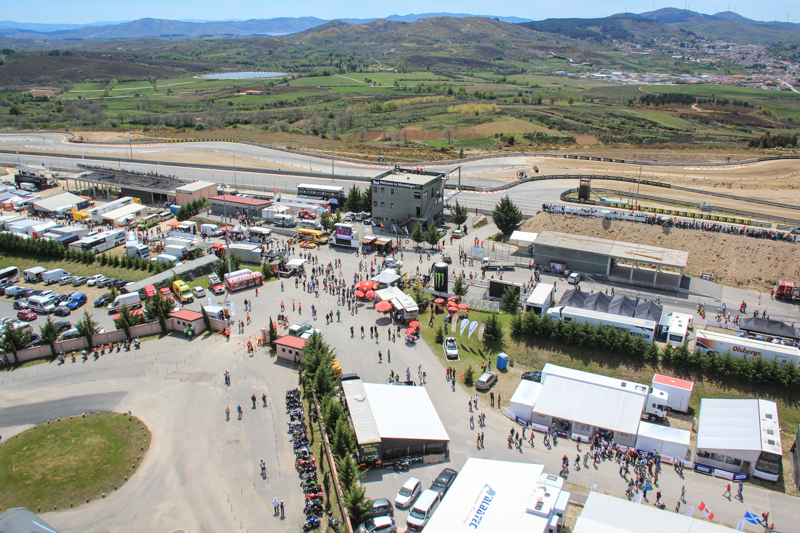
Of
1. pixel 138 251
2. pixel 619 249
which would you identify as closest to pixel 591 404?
pixel 619 249

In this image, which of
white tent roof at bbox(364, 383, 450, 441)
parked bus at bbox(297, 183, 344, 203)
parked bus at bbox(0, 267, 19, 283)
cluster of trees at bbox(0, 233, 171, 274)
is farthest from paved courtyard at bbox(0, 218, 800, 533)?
parked bus at bbox(297, 183, 344, 203)

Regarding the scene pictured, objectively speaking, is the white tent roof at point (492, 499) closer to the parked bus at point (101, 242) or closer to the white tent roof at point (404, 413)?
the white tent roof at point (404, 413)

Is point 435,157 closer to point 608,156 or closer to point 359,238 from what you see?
point 608,156

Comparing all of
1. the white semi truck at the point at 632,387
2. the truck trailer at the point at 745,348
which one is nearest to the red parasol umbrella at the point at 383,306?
the white semi truck at the point at 632,387

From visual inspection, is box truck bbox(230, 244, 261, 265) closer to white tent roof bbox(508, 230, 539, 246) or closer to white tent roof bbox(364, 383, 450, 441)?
white tent roof bbox(364, 383, 450, 441)

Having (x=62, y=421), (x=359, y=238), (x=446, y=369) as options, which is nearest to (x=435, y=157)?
(x=359, y=238)
